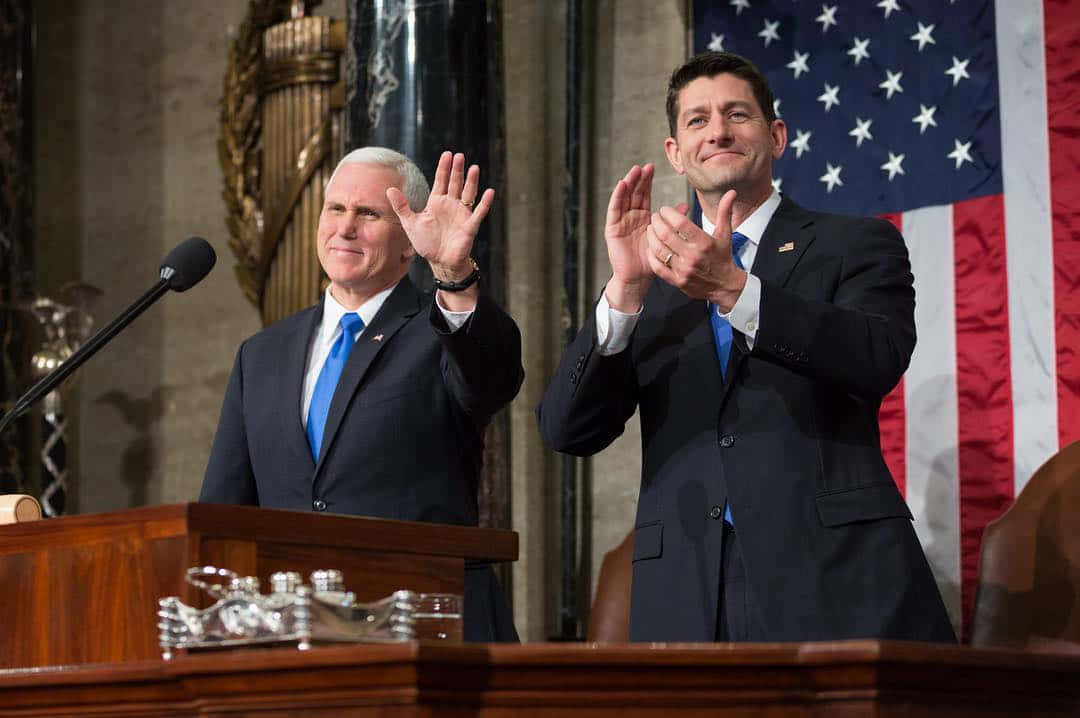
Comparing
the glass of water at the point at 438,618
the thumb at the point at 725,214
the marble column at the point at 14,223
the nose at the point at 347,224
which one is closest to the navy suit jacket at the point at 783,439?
the thumb at the point at 725,214

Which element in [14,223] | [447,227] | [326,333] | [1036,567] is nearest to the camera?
[447,227]

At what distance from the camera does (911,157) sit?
5.45 meters

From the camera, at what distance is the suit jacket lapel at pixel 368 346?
119 inches

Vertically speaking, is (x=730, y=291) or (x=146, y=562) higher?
(x=730, y=291)

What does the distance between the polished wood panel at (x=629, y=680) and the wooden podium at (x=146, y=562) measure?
470 mm

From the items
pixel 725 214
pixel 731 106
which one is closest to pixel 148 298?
pixel 725 214

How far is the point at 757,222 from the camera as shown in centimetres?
299

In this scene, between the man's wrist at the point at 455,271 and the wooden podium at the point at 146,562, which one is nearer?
the wooden podium at the point at 146,562

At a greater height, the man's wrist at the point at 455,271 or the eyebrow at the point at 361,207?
the eyebrow at the point at 361,207

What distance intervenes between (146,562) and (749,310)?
40.2 inches

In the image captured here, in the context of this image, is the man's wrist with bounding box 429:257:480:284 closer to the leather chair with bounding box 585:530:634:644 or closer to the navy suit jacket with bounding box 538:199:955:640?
the navy suit jacket with bounding box 538:199:955:640

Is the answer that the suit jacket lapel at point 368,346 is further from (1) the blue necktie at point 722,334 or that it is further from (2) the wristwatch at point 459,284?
(1) the blue necktie at point 722,334

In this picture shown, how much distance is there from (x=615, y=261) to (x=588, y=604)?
353cm

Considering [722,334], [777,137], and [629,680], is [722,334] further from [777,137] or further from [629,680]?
[629,680]
